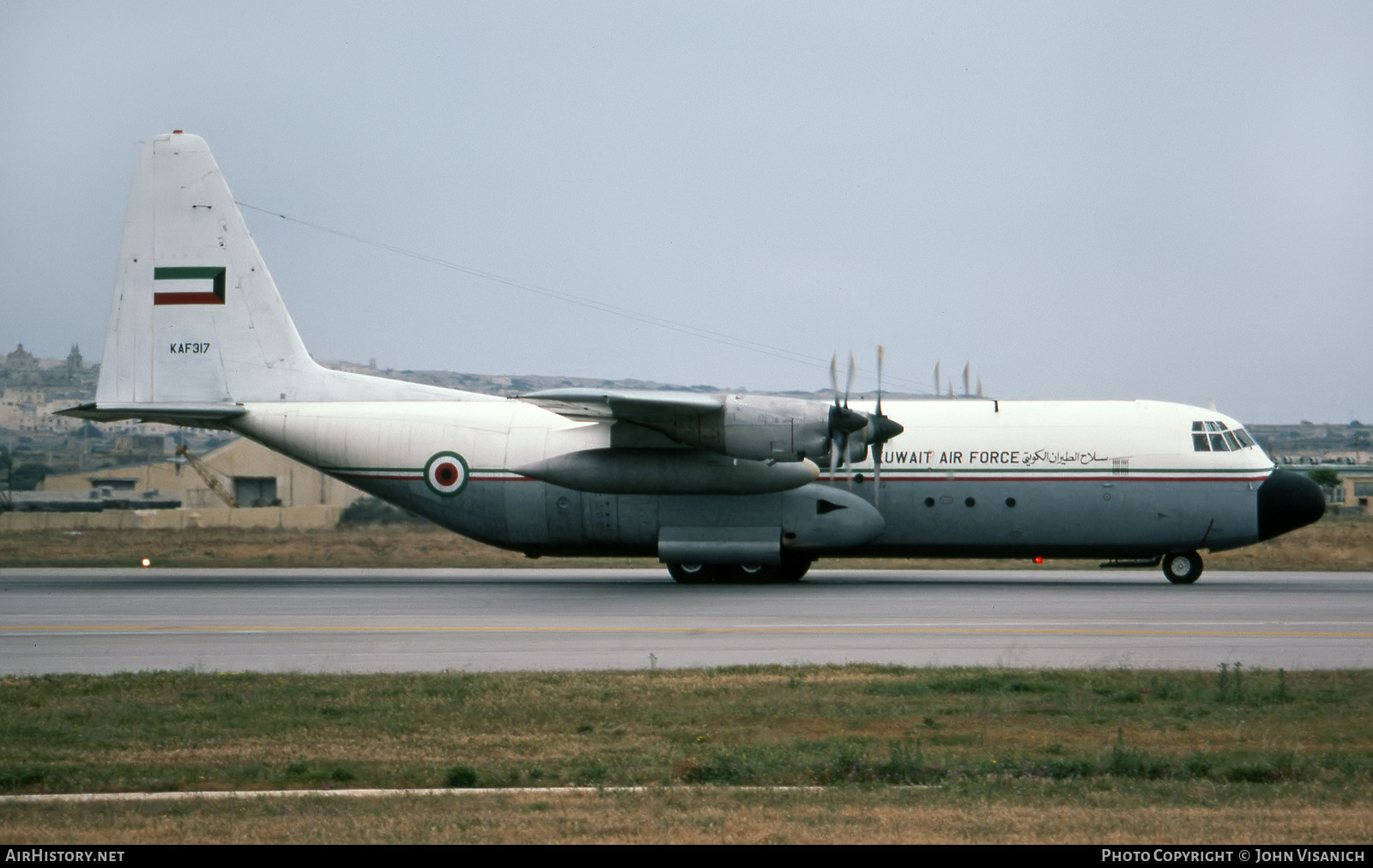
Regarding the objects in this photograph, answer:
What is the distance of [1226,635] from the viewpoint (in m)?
16.0

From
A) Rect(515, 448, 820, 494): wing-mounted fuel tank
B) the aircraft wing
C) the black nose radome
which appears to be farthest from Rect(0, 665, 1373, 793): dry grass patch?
the black nose radome

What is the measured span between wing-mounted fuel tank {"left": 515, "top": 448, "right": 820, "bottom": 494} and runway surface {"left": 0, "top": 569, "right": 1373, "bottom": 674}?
203 cm

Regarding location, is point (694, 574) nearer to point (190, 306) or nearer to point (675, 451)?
point (675, 451)

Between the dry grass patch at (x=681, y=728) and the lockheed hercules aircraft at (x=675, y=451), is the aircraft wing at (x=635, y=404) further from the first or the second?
the dry grass patch at (x=681, y=728)

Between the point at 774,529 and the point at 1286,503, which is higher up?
the point at 1286,503

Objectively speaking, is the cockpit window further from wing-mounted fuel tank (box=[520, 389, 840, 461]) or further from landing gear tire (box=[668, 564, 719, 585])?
landing gear tire (box=[668, 564, 719, 585])

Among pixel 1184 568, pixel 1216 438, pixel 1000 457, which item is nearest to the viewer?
pixel 1216 438

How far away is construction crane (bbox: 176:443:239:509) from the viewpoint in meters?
50.1

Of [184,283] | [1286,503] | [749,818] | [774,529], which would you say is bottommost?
[749,818]

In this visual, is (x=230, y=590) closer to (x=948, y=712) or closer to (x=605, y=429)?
(x=605, y=429)

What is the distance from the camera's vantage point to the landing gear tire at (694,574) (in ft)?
82.9

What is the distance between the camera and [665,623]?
715 inches

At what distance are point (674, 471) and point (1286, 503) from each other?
1162 cm

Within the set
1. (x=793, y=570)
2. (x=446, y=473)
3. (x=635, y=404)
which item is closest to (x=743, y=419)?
(x=635, y=404)
